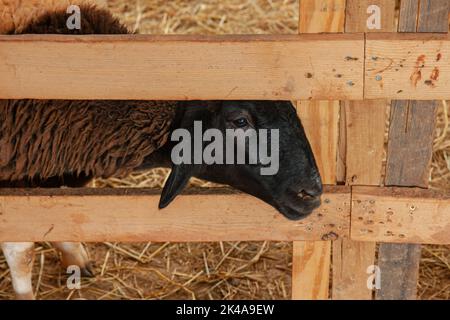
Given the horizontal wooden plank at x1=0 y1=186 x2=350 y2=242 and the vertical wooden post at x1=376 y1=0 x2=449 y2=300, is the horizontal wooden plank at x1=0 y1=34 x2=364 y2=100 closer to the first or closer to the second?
the vertical wooden post at x1=376 y1=0 x2=449 y2=300

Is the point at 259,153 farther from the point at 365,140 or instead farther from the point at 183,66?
the point at 183,66

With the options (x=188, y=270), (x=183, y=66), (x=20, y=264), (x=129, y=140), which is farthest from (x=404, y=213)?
(x=20, y=264)

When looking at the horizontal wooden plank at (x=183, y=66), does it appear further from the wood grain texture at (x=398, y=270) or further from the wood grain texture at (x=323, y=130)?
the wood grain texture at (x=398, y=270)

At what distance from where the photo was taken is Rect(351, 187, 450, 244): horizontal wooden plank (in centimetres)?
248

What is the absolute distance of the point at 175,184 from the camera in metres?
2.54

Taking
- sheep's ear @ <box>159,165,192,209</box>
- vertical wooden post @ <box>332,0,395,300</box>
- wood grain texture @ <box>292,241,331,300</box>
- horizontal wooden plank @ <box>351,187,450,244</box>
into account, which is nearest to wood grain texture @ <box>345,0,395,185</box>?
vertical wooden post @ <box>332,0,395,300</box>

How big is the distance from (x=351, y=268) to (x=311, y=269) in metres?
0.17

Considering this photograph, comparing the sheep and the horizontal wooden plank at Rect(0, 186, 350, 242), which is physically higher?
the sheep

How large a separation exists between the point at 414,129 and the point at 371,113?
0.55 ft

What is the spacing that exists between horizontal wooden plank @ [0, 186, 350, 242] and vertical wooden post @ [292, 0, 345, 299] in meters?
0.19

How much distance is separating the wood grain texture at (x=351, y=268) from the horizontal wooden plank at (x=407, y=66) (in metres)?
0.74

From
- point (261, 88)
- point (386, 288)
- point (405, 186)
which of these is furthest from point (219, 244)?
point (261, 88)

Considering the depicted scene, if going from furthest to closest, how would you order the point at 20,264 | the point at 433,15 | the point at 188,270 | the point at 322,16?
1. the point at 188,270
2. the point at 20,264
3. the point at 322,16
4. the point at 433,15

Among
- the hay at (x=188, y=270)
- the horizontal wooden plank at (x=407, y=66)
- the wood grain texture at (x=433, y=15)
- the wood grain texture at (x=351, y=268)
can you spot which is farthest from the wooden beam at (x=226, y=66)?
the hay at (x=188, y=270)
